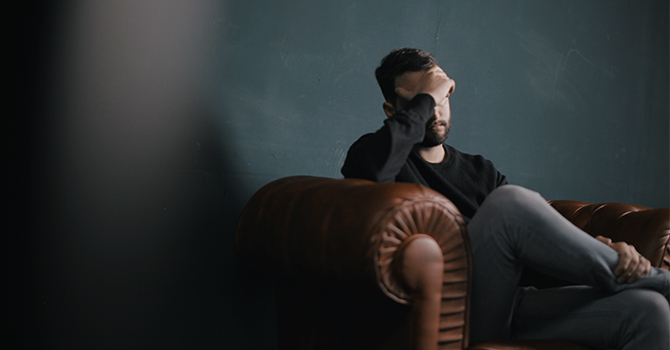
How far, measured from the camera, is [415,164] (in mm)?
1383

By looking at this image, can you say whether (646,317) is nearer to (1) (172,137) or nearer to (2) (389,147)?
(2) (389,147)

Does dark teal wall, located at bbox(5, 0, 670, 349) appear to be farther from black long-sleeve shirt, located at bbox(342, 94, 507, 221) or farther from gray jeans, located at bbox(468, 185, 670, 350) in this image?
gray jeans, located at bbox(468, 185, 670, 350)

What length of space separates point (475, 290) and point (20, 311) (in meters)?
1.02

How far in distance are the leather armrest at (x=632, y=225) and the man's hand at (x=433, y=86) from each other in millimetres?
576

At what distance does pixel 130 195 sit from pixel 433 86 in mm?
841

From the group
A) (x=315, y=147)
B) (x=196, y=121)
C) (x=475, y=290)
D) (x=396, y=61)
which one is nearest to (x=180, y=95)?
(x=196, y=121)

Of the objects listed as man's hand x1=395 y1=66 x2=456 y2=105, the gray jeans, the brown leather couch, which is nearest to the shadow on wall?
the brown leather couch

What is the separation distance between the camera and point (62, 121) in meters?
1.16

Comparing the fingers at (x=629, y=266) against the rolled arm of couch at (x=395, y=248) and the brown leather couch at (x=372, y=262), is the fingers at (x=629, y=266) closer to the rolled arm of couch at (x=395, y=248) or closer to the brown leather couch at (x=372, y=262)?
the brown leather couch at (x=372, y=262)

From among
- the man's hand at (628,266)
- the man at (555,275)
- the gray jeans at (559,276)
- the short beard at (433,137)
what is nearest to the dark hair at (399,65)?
the short beard at (433,137)

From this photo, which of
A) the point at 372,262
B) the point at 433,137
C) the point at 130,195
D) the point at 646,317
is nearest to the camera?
the point at 372,262

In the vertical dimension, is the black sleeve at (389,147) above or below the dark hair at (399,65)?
below

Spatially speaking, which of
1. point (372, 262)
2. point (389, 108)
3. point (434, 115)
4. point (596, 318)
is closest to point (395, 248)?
point (372, 262)

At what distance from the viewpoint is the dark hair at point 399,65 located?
1.35m
